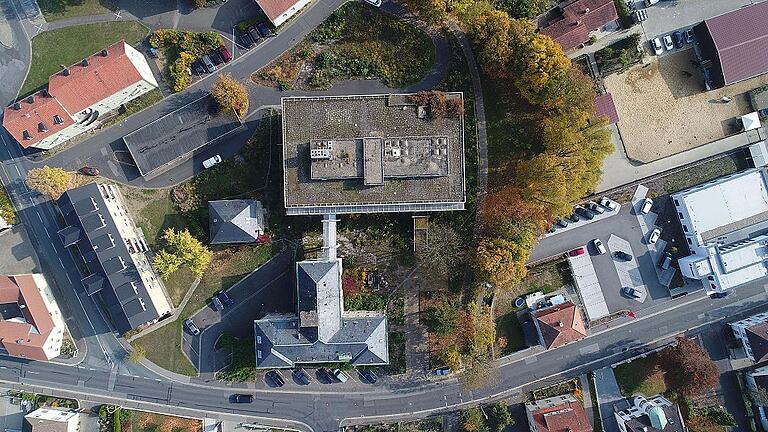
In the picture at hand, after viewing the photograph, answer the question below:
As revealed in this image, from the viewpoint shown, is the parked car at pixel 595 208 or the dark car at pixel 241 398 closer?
the parked car at pixel 595 208

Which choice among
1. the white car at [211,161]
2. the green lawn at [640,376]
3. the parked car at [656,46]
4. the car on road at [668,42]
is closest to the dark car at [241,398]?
the white car at [211,161]

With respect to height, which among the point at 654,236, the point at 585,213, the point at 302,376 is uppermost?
→ the point at 585,213

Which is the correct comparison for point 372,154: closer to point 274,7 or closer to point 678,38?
point 274,7

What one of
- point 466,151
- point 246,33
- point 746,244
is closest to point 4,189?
point 246,33

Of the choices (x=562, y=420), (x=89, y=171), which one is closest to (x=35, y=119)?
(x=89, y=171)

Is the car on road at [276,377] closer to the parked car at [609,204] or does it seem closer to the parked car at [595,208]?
the parked car at [595,208]

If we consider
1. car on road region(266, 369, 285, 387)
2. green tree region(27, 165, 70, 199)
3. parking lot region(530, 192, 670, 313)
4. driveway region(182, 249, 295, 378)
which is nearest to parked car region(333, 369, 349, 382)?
car on road region(266, 369, 285, 387)
